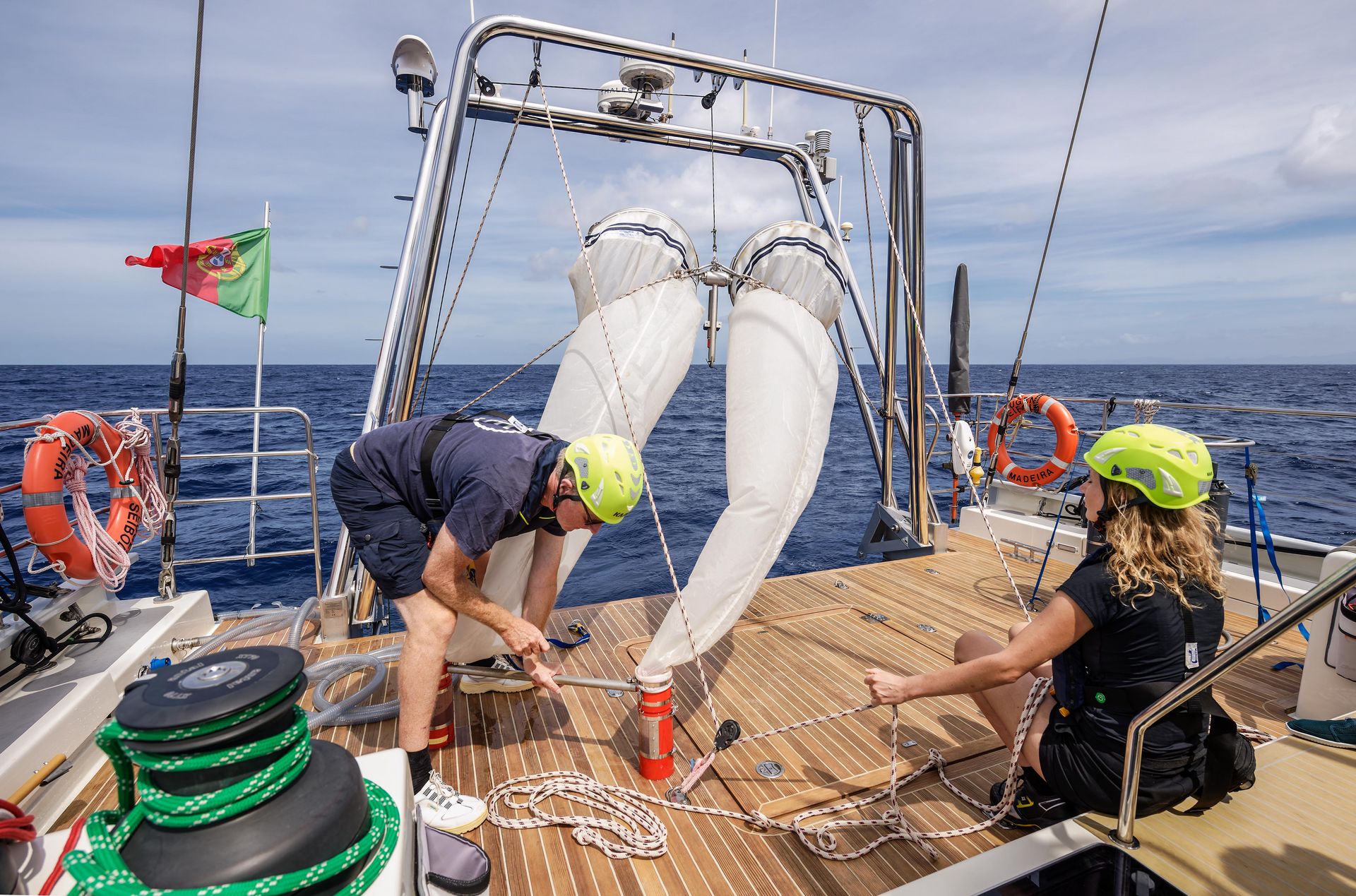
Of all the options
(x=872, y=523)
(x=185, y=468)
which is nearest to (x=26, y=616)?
(x=872, y=523)

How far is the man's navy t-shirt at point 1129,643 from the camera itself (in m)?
1.86

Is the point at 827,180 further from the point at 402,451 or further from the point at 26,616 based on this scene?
the point at 26,616

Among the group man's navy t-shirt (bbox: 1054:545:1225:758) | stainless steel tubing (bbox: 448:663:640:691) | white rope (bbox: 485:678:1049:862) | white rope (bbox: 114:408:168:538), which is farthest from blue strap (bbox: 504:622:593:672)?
man's navy t-shirt (bbox: 1054:545:1225:758)

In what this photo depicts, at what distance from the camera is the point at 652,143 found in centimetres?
435

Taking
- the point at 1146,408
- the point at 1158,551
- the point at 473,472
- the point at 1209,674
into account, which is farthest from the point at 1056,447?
the point at 473,472

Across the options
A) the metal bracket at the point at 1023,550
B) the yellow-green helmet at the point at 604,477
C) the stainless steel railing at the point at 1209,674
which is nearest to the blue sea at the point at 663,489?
the metal bracket at the point at 1023,550

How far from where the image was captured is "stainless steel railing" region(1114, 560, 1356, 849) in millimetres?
1281

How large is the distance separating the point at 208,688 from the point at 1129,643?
2.12 meters

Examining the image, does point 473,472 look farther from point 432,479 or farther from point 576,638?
point 576,638

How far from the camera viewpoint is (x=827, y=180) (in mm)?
5301

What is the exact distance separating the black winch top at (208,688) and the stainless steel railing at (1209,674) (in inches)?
69.1

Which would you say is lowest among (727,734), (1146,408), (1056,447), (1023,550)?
(727,734)

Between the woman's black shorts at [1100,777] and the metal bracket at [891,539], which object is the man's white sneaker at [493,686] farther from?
the metal bracket at [891,539]

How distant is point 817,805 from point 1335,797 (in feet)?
5.20
